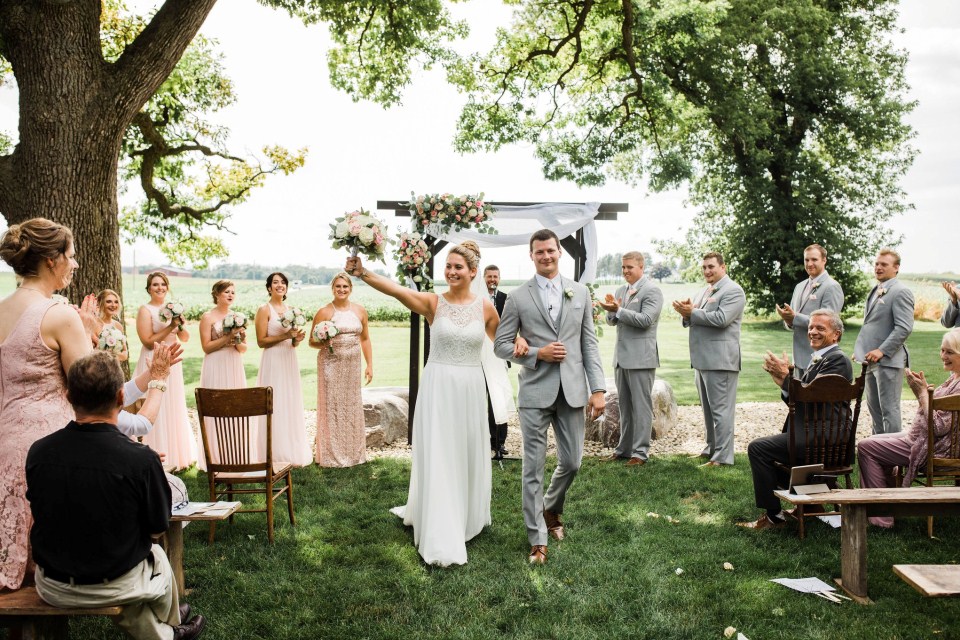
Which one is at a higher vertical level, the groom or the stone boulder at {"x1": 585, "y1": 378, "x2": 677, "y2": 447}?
the groom

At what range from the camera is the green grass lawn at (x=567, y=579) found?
3.79 meters

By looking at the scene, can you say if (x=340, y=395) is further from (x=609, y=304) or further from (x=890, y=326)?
(x=890, y=326)

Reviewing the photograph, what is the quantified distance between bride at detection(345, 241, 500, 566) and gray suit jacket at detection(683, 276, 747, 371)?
10.5 feet

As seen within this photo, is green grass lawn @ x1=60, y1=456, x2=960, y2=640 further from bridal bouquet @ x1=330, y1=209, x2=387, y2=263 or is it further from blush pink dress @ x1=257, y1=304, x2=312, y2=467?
bridal bouquet @ x1=330, y1=209, x2=387, y2=263

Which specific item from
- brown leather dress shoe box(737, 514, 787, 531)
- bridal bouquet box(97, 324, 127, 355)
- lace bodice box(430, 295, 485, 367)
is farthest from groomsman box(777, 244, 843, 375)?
bridal bouquet box(97, 324, 127, 355)

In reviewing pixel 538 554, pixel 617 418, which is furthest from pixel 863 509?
pixel 617 418

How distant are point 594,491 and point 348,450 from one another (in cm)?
288

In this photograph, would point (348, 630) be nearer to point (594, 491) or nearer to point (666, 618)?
point (666, 618)

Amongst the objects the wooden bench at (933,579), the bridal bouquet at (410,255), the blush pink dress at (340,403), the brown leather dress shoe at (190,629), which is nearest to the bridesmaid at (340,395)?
the blush pink dress at (340,403)

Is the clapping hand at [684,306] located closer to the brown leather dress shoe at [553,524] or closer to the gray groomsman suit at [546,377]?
the gray groomsman suit at [546,377]

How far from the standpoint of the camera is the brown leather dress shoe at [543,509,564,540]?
5.26 meters

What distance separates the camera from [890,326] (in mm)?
7078

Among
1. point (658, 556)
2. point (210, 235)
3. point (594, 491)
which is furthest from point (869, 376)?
point (210, 235)

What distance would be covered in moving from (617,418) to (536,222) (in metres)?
2.73
